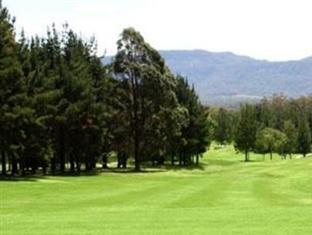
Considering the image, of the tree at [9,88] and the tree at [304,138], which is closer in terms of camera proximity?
the tree at [9,88]

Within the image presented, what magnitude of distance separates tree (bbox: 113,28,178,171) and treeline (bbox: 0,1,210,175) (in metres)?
0.11

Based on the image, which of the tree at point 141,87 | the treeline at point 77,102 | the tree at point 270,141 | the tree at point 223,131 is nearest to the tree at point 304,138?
the tree at point 270,141

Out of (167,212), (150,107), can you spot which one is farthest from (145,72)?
(167,212)

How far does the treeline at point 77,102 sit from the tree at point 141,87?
11 cm

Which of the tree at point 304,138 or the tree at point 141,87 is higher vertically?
the tree at point 141,87

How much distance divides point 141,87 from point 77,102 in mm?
12174

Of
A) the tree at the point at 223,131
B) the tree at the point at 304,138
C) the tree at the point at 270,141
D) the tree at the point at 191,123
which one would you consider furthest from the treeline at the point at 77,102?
the tree at the point at 223,131

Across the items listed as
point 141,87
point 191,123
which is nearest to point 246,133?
point 191,123

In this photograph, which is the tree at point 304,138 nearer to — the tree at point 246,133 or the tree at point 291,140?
the tree at point 291,140

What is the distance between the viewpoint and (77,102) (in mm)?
63875

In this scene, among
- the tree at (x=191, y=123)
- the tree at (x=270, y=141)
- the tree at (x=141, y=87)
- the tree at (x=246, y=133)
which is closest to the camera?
the tree at (x=141, y=87)

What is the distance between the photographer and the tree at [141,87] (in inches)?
2906

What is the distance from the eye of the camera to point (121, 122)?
248ft

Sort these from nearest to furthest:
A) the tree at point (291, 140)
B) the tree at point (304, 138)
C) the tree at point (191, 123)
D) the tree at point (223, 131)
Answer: the tree at point (191, 123)
the tree at point (304, 138)
the tree at point (291, 140)
the tree at point (223, 131)
